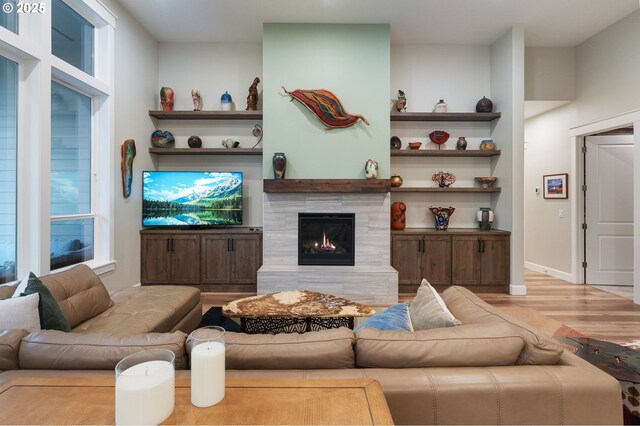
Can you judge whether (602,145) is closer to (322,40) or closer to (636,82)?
(636,82)

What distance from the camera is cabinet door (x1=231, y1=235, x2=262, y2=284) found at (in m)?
4.63

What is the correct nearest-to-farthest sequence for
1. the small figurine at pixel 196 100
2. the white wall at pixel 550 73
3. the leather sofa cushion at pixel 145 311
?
the leather sofa cushion at pixel 145 311, the small figurine at pixel 196 100, the white wall at pixel 550 73

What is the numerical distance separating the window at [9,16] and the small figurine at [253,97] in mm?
2560

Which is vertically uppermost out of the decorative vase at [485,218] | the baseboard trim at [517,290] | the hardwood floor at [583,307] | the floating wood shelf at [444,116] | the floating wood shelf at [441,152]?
the floating wood shelf at [444,116]

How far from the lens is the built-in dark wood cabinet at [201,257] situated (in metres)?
4.61

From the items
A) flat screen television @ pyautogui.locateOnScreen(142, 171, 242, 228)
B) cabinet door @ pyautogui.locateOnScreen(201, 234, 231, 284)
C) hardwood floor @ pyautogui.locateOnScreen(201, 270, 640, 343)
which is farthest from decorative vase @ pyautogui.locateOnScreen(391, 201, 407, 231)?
cabinet door @ pyautogui.locateOnScreen(201, 234, 231, 284)

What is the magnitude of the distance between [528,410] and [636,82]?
5012mm

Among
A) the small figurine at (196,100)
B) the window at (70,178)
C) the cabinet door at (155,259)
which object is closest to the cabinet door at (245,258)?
the cabinet door at (155,259)

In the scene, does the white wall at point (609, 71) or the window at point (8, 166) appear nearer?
the window at point (8, 166)

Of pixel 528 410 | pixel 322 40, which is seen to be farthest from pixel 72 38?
pixel 528 410

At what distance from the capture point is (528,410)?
1095mm

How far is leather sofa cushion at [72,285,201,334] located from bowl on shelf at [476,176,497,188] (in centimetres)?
410

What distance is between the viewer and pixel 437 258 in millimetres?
4672

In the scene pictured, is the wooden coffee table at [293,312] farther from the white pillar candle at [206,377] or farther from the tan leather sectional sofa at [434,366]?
the white pillar candle at [206,377]
